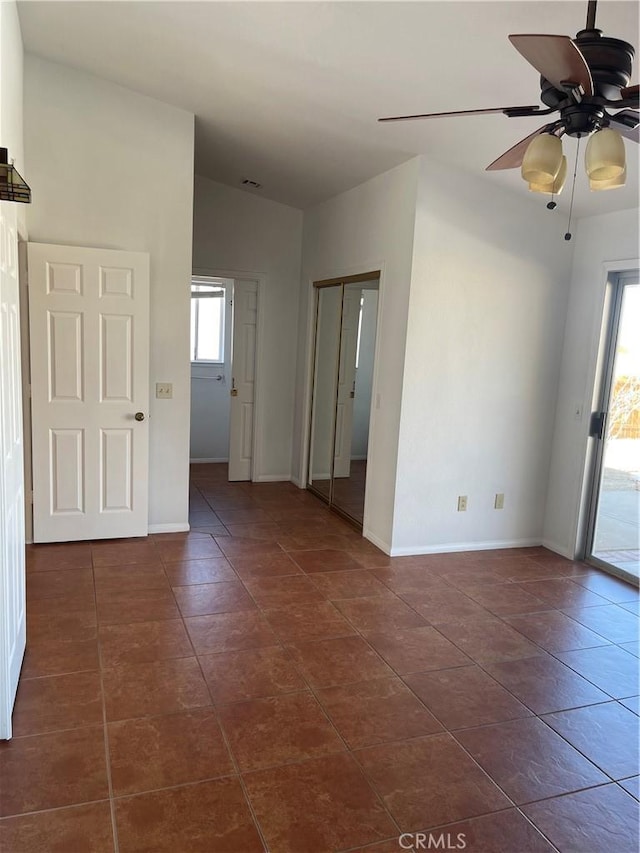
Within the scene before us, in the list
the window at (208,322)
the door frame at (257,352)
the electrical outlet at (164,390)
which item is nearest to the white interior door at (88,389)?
the electrical outlet at (164,390)

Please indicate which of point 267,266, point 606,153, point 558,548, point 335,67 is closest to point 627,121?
point 606,153

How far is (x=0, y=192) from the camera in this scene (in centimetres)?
209

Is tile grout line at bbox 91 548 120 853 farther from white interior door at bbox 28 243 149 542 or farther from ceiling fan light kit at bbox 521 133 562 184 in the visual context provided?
ceiling fan light kit at bbox 521 133 562 184

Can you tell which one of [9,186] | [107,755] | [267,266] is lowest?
[107,755]

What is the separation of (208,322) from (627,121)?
6071mm

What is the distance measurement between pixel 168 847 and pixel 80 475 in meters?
2.89

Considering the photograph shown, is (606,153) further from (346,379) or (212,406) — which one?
(212,406)

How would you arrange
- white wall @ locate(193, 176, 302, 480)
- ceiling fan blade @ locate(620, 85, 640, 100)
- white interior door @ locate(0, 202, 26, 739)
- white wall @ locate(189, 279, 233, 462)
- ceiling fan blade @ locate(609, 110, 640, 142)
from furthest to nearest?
white wall @ locate(189, 279, 233, 462) < white wall @ locate(193, 176, 302, 480) < white interior door @ locate(0, 202, 26, 739) < ceiling fan blade @ locate(609, 110, 640, 142) < ceiling fan blade @ locate(620, 85, 640, 100)

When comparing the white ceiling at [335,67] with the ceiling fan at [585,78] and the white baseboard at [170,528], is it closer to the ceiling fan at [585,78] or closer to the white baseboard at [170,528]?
the ceiling fan at [585,78]

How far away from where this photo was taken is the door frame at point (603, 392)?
4.35m

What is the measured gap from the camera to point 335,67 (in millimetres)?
3100

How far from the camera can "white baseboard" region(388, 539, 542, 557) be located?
14.8 ft

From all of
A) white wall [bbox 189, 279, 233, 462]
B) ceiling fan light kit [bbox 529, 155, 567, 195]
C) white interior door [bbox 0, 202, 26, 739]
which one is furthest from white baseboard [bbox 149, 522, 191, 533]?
ceiling fan light kit [bbox 529, 155, 567, 195]

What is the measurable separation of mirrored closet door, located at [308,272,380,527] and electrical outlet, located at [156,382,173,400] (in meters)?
1.55
